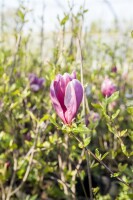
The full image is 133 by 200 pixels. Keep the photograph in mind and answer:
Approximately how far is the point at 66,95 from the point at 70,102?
0.02 metres

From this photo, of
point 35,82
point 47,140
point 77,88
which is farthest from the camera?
point 47,140

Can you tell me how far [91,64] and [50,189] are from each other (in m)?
1.58

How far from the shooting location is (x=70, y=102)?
3.03ft

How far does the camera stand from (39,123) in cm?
149

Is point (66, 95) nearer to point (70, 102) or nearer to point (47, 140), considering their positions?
point (70, 102)

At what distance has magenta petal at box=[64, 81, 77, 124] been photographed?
909 mm

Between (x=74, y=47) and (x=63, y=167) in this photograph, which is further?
(x=74, y=47)

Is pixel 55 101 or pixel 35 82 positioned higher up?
pixel 55 101

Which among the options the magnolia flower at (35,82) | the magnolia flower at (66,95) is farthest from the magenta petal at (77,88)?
the magnolia flower at (35,82)

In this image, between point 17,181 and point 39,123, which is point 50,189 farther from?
point 39,123

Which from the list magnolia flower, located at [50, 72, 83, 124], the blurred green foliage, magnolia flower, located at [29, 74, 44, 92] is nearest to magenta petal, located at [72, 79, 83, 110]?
magnolia flower, located at [50, 72, 83, 124]

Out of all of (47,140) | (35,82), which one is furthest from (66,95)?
(47,140)

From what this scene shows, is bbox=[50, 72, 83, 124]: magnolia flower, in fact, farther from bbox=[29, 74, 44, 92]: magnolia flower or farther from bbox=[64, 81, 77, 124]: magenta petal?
bbox=[29, 74, 44, 92]: magnolia flower

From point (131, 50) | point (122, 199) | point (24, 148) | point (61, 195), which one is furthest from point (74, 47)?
point (131, 50)
